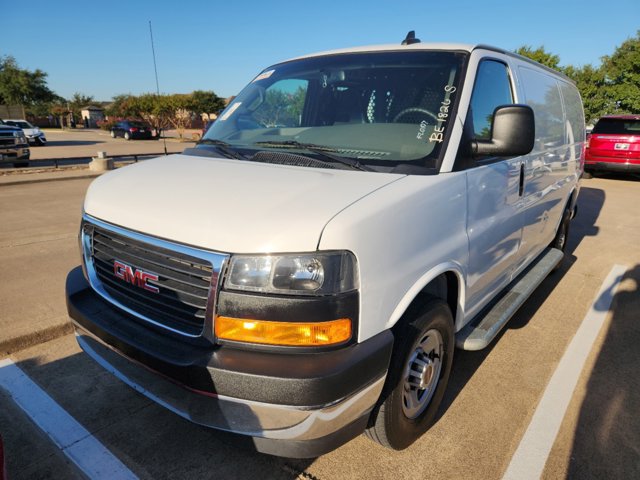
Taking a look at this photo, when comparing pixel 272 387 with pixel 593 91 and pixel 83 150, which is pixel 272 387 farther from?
pixel 593 91

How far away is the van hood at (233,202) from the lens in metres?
1.76

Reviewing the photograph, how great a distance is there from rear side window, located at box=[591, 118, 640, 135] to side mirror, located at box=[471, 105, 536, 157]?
1284 centimetres

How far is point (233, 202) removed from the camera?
6.47 ft

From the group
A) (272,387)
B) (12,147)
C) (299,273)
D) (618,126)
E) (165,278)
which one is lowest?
(12,147)

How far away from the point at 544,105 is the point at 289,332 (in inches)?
132

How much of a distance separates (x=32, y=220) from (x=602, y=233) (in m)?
9.79

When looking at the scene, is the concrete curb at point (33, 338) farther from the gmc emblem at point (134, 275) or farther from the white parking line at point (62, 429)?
the gmc emblem at point (134, 275)

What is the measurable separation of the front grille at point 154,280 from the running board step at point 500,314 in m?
1.68

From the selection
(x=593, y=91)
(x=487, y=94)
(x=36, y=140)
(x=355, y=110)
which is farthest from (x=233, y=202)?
(x=593, y=91)

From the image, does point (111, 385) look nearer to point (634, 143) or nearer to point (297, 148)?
point (297, 148)

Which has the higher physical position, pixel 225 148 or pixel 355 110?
pixel 355 110

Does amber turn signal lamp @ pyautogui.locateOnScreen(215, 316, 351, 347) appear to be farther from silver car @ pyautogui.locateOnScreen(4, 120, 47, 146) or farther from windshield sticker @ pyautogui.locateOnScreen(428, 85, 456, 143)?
silver car @ pyautogui.locateOnScreen(4, 120, 47, 146)

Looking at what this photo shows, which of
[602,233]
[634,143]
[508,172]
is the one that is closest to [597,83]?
[634,143]

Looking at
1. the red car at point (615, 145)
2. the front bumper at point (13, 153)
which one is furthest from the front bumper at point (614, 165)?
the front bumper at point (13, 153)
